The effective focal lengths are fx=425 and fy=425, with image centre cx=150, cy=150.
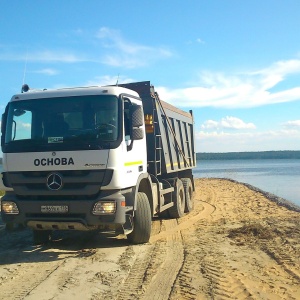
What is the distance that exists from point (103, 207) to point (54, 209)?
867 mm

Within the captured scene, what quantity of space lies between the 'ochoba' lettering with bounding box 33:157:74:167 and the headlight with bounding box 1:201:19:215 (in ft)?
2.86

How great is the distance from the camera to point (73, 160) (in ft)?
23.9

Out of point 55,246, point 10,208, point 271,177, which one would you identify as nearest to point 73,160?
point 10,208

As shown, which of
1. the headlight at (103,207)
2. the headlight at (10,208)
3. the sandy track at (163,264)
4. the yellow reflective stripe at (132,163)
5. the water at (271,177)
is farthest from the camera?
the water at (271,177)

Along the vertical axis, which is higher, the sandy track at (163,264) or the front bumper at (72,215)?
the front bumper at (72,215)

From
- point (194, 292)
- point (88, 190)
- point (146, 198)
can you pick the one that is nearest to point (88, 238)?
point (146, 198)

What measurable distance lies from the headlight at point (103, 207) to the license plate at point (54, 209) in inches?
20.0

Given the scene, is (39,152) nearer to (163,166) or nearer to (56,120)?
(56,120)

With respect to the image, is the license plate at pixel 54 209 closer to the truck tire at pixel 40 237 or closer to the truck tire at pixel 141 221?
the truck tire at pixel 40 237

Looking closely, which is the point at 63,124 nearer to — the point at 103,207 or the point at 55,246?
the point at 103,207

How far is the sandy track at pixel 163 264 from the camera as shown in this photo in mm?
5590

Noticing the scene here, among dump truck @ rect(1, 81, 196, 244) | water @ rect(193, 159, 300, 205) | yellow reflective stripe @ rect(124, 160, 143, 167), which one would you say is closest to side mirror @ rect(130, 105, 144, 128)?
dump truck @ rect(1, 81, 196, 244)

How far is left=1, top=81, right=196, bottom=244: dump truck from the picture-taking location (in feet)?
23.8

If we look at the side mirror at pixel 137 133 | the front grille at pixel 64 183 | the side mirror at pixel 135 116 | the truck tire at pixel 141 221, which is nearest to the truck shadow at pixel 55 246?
the truck tire at pixel 141 221
